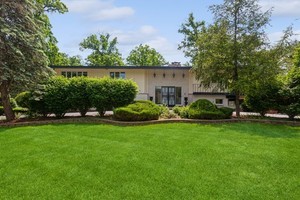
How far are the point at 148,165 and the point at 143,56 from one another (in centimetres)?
4529

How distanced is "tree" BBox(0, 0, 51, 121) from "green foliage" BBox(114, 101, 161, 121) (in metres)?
3.67

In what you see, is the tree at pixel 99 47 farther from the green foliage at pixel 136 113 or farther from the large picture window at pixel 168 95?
the green foliage at pixel 136 113

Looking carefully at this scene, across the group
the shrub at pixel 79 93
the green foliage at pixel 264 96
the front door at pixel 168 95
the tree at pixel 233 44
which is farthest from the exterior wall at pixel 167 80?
the shrub at pixel 79 93

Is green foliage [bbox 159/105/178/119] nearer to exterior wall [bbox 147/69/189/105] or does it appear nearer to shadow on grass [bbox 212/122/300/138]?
shadow on grass [bbox 212/122/300/138]

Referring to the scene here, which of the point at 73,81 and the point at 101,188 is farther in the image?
the point at 73,81

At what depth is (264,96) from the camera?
41.8 ft

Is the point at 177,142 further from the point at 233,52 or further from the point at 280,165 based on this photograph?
the point at 233,52

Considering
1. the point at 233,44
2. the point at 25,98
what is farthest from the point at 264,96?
the point at 25,98

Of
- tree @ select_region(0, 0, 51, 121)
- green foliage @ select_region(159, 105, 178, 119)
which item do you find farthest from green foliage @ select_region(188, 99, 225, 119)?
tree @ select_region(0, 0, 51, 121)

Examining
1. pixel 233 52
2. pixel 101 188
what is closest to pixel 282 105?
pixel 233 52

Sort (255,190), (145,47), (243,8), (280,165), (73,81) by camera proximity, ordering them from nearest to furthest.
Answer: (255,190) < (280,165) < (73,81) < (243,8) < (145,47)

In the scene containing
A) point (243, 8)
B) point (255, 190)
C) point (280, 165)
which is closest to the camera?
point (255, 190)

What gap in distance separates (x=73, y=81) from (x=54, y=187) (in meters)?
8.02

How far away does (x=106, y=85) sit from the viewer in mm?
11930
